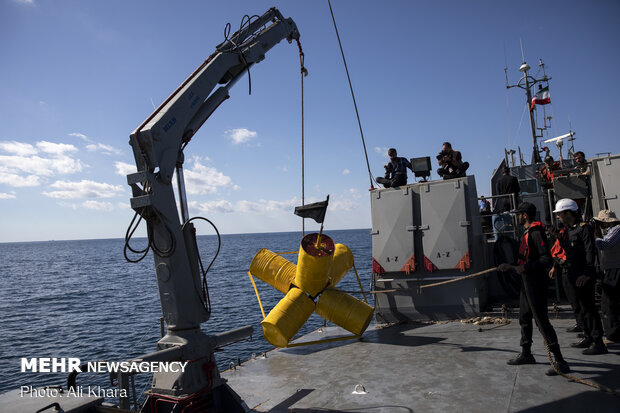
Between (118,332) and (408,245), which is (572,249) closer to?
(408,245)

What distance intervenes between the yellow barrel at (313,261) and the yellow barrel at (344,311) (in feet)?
1.40

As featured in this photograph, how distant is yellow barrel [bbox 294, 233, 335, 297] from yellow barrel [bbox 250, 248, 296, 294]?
0.73m

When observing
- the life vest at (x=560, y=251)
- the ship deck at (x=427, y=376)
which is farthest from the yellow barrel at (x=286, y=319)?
the life vest at (x=560, y=251)

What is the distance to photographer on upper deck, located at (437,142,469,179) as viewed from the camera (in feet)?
→ 32.2

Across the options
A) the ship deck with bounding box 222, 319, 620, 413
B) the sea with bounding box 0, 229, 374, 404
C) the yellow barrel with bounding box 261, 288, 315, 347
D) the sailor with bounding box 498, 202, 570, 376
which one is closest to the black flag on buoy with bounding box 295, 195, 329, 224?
the yellow barrel with bounding box 261, 288, 315, 347

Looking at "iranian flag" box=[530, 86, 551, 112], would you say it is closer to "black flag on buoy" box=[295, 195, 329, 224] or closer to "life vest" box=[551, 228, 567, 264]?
"life vest" box=[551, 228, 567, 264]

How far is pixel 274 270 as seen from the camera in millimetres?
8328

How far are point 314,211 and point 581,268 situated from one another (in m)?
4.07

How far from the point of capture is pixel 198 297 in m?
4.99

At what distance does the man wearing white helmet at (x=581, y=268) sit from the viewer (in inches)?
229

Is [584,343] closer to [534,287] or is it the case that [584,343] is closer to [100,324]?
[534,287]

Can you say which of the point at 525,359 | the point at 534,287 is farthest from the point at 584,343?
the point at 534,287

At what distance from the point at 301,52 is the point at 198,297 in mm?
5592

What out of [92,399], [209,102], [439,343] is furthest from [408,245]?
[92,399]
